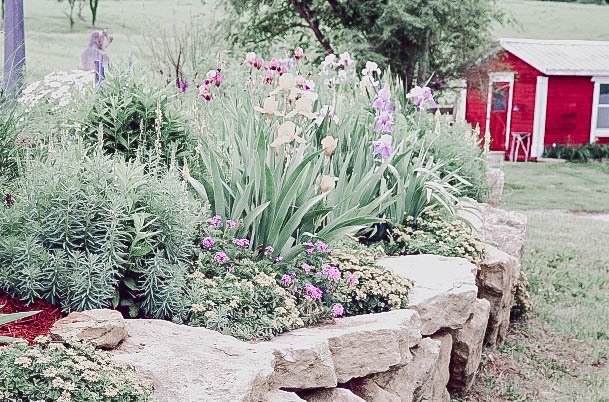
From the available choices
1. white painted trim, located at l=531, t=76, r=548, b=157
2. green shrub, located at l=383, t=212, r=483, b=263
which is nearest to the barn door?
white painted trim, located at l=531, t=76, r=548, b=157

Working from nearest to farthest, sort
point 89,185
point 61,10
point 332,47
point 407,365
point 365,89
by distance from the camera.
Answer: point 89,185, point 407,365, point 365,89, point 332,47, point 61,10

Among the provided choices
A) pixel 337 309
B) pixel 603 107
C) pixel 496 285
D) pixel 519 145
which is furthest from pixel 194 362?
pixel 603 107

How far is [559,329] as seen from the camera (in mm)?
5941

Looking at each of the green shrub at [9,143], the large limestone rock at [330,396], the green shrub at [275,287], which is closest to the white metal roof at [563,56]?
the green shrub at [275,287]

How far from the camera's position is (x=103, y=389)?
7.79 ft

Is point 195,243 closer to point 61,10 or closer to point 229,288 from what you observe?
point 229,288

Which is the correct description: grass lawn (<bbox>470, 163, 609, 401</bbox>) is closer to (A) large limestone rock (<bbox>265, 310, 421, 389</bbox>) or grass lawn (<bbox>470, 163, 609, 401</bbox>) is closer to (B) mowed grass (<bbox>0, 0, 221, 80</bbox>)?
(A) large limestone rock (<bbox>265, 310, 421, 389</bbox>)

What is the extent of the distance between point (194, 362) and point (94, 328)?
1.14ft

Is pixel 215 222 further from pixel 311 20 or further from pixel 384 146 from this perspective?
pixel 311 20

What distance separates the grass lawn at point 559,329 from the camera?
16.5 feet

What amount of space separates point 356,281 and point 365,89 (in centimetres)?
364

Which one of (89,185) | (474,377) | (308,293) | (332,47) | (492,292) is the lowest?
(474,377)

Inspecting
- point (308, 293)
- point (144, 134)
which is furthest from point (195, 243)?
point (144, 134)

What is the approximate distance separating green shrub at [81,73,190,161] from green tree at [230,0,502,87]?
8817mm
